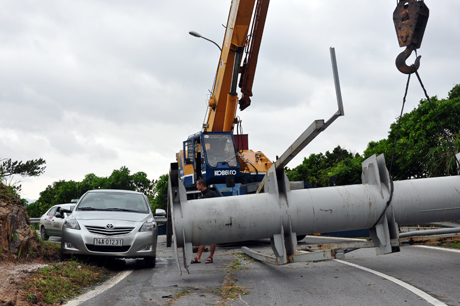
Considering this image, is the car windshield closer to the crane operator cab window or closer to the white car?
the crane operator cab window

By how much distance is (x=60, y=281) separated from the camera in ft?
20.5

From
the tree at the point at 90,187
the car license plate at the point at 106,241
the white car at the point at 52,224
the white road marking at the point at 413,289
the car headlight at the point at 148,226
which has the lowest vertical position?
the white road marking at the point at 413,289

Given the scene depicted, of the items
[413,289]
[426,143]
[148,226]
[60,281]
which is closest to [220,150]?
[148,226]

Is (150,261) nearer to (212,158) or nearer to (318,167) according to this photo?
(212,158)

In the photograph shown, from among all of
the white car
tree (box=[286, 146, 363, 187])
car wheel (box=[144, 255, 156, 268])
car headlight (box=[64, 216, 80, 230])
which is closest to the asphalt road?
car wheel (box=[144, 255, 156, 268])

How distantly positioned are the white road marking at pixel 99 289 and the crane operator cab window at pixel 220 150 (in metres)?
5.83

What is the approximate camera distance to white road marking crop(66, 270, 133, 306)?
216 inches

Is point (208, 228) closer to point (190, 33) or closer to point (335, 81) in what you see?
point (335, 81)

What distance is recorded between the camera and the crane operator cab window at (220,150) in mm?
13461

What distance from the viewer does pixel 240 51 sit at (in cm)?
1451

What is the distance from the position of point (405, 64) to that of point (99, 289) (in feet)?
18.5

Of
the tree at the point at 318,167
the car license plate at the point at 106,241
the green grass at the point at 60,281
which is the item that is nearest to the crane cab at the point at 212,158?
the car license plate at the point at 106,241

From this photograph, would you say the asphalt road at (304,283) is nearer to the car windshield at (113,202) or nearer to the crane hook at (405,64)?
the car windshield at (113,202)

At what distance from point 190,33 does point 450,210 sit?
15072 millimetres
